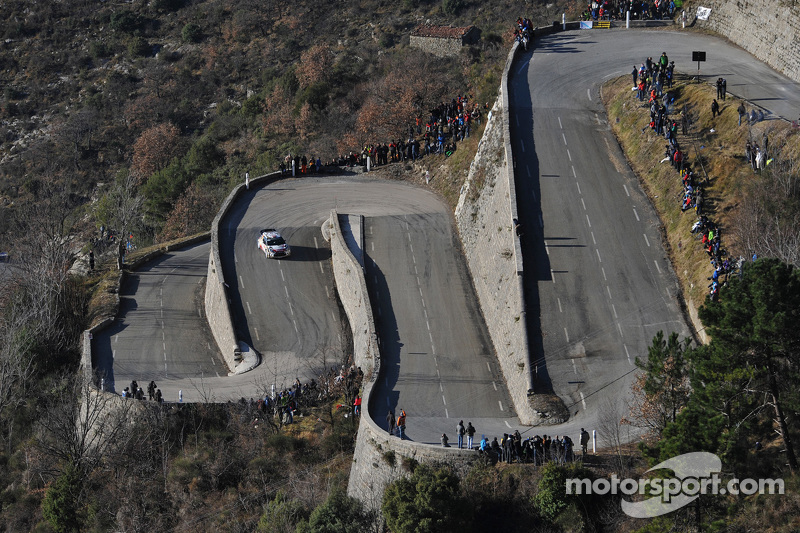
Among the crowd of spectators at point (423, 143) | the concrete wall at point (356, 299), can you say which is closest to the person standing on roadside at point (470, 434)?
the concrete wall at point (356, 299)

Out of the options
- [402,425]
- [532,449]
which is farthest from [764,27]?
[402,425]

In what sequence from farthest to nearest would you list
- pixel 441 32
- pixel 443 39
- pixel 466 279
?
pixel 441 32 → pixel 443 39 → pixel 466 279

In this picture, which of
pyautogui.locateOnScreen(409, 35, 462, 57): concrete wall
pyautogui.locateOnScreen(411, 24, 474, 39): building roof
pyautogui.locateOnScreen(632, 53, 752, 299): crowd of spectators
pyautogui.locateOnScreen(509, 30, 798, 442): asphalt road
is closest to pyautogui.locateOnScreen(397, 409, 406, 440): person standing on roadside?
pyautogui.locateOnScreen(509, 30, 798, 442): asphalt road

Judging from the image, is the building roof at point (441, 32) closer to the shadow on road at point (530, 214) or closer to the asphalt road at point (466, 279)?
the asphalt road at point (466, 279)

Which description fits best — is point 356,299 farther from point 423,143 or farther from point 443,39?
point 443,39

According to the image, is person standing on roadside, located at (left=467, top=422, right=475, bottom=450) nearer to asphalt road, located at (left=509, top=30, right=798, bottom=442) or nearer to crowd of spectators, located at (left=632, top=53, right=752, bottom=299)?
asphalt road, located at (left=509, top=30, right=798, bottom=442)

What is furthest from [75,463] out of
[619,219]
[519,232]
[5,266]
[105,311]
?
[5,266]
